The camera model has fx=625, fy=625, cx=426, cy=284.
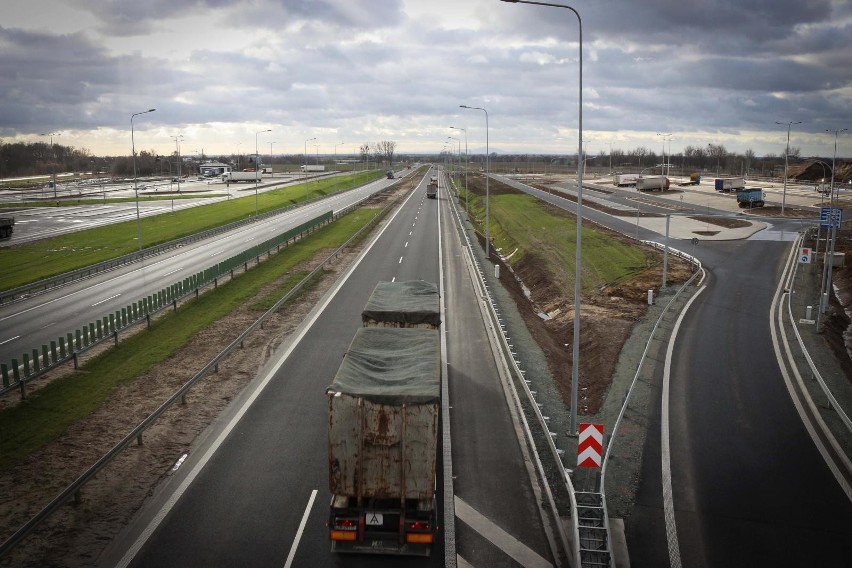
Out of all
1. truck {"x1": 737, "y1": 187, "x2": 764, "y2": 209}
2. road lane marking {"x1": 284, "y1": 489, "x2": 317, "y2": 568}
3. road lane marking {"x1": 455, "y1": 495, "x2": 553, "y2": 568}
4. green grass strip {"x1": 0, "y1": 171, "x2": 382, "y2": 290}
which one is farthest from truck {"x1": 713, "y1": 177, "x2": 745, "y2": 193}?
road lane marking {"x1": 284, "y1": 489, "x2": 317, "y2": 568}

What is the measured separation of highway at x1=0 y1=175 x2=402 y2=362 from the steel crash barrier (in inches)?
39.1

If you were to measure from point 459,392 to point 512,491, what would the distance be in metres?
6.45

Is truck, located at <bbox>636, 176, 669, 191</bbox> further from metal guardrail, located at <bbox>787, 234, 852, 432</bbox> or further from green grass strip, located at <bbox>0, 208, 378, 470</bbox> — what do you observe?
green grass strip, located at <bbox>0, 208, 378, 470</bbox>

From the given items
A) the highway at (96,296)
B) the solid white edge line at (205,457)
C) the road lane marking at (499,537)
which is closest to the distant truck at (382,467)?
the road lane marking at (499,537)

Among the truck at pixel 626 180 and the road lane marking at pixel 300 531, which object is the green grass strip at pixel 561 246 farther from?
the truck at pixel 626 180

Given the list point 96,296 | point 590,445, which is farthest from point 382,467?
point 96,296

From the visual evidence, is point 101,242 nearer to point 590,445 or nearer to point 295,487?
point 295,487

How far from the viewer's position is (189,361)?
2430 centimetres

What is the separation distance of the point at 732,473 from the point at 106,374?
2066 centimetres

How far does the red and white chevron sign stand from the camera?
1427 cm

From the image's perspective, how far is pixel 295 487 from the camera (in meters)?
14.8

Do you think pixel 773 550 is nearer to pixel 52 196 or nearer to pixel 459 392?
pixel 459 392

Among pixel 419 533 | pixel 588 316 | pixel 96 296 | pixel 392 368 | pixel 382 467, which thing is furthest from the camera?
pixel 96 296

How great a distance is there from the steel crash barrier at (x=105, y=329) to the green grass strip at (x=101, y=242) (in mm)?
12897
